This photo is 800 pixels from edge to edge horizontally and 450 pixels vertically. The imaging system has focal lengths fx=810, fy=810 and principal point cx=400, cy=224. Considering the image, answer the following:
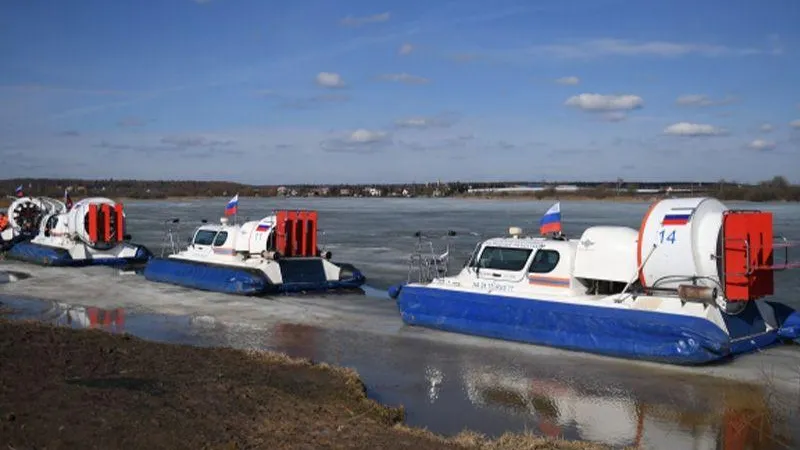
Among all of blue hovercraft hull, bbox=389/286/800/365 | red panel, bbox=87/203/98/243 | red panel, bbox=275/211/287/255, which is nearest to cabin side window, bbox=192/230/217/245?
red panel, bbox=275/211/287/255

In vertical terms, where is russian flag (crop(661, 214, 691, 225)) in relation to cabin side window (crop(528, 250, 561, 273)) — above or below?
above

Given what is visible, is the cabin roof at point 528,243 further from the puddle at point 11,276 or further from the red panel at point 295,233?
the puddle at point 11,276

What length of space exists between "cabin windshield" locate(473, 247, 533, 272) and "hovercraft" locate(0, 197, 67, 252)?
2415cm

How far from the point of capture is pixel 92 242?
27.2 meters

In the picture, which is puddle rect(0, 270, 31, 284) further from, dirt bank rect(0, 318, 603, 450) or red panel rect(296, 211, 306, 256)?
dirt bank rect(0, 318, 603, 450)

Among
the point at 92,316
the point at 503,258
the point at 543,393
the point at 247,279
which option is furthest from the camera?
the point at 247,279

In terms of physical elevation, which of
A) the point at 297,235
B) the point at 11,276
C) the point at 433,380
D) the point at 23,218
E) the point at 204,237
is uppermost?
the point at 297,235

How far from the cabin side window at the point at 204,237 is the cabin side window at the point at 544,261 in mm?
10561

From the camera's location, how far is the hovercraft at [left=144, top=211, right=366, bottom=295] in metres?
19.7

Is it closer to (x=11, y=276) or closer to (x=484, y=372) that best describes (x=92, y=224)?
(x=11, y=276)

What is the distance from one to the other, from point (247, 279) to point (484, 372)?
915 cm

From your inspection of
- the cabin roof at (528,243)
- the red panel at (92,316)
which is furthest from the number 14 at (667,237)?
the red panel at (92,316)

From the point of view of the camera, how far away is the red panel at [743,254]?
464 inches

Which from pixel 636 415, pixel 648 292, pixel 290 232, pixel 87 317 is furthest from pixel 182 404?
pixel 290 232
